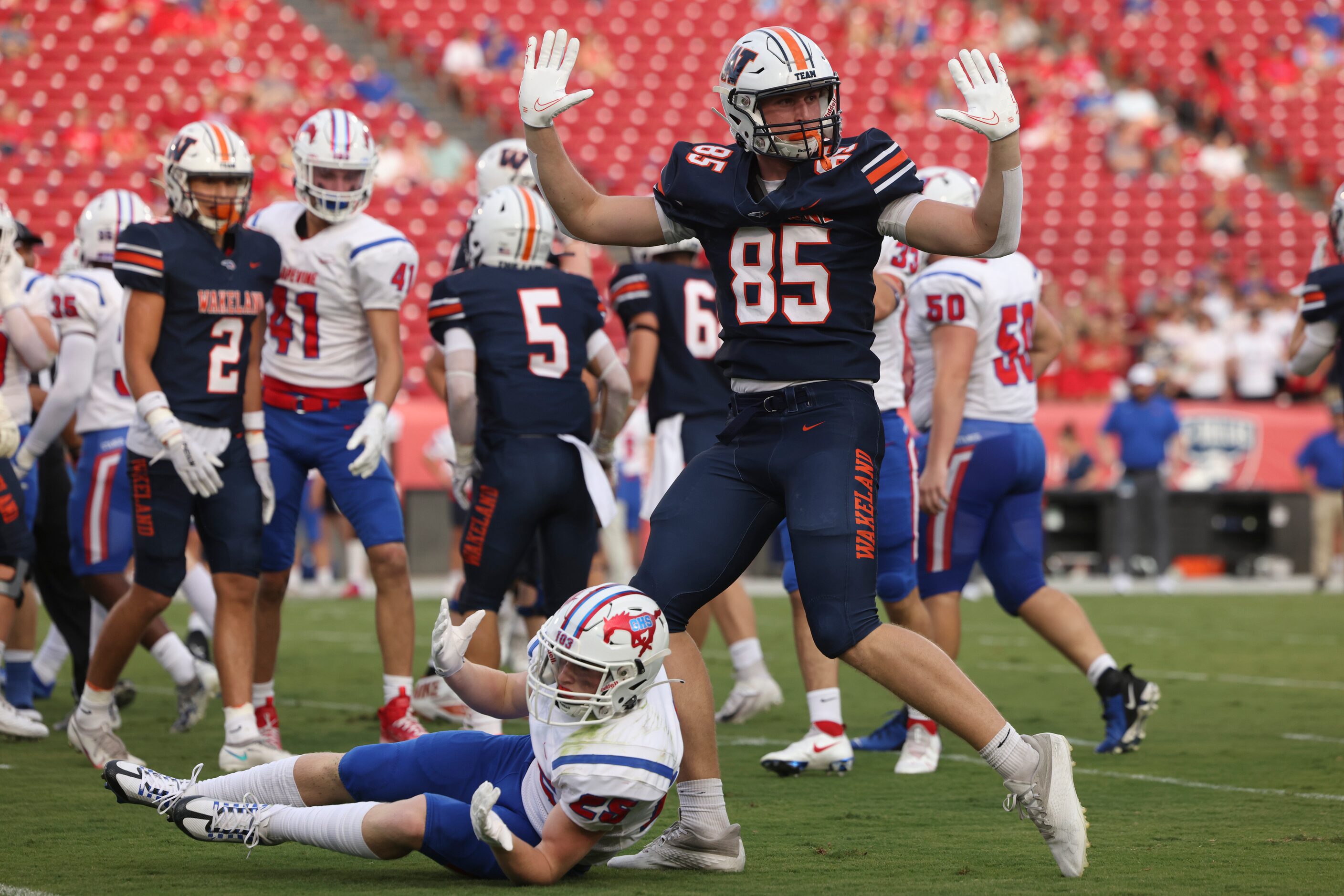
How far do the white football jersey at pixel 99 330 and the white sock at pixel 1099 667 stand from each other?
138 inches

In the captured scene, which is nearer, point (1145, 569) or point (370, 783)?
point (370, 783)

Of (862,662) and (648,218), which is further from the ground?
(648,218)

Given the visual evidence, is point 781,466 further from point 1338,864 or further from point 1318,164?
point 1318,164

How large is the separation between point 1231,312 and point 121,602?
1376 centimetres

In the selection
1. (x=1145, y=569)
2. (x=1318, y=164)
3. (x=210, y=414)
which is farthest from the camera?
(x=1318, y=164)

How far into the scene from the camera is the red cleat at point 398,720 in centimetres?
534

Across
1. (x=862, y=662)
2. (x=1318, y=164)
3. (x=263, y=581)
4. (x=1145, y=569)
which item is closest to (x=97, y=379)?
(x=263, y=581)

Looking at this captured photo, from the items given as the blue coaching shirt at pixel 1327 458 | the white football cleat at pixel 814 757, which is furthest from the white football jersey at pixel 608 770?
the blue coaching shirt at pixel 1327 458

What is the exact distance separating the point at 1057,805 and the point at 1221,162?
17869mm

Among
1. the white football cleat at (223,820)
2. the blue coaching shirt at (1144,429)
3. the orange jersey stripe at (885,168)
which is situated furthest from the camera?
the blue coaching shirt at (1144,429)

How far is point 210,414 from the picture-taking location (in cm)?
506

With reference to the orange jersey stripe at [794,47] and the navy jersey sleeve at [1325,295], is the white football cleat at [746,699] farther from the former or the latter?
the orange jersey stripe at [794,47]

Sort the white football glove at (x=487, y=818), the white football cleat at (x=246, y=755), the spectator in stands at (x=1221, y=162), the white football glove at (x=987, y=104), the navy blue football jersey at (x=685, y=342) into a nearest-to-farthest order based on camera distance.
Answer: the white football glove at (x=487, y=818) < the white football glove at (x=987, y=104) < the white football cleat at (x=246, y=755) < the navy blue football jersey at (x=685, y=342) < the spectator in stands at (x=1221, y=162)

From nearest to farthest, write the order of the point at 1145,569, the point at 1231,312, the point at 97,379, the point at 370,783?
the point at 370,783 < the point at 97,379 < the point at 1145,569 < the point at 1231,312
